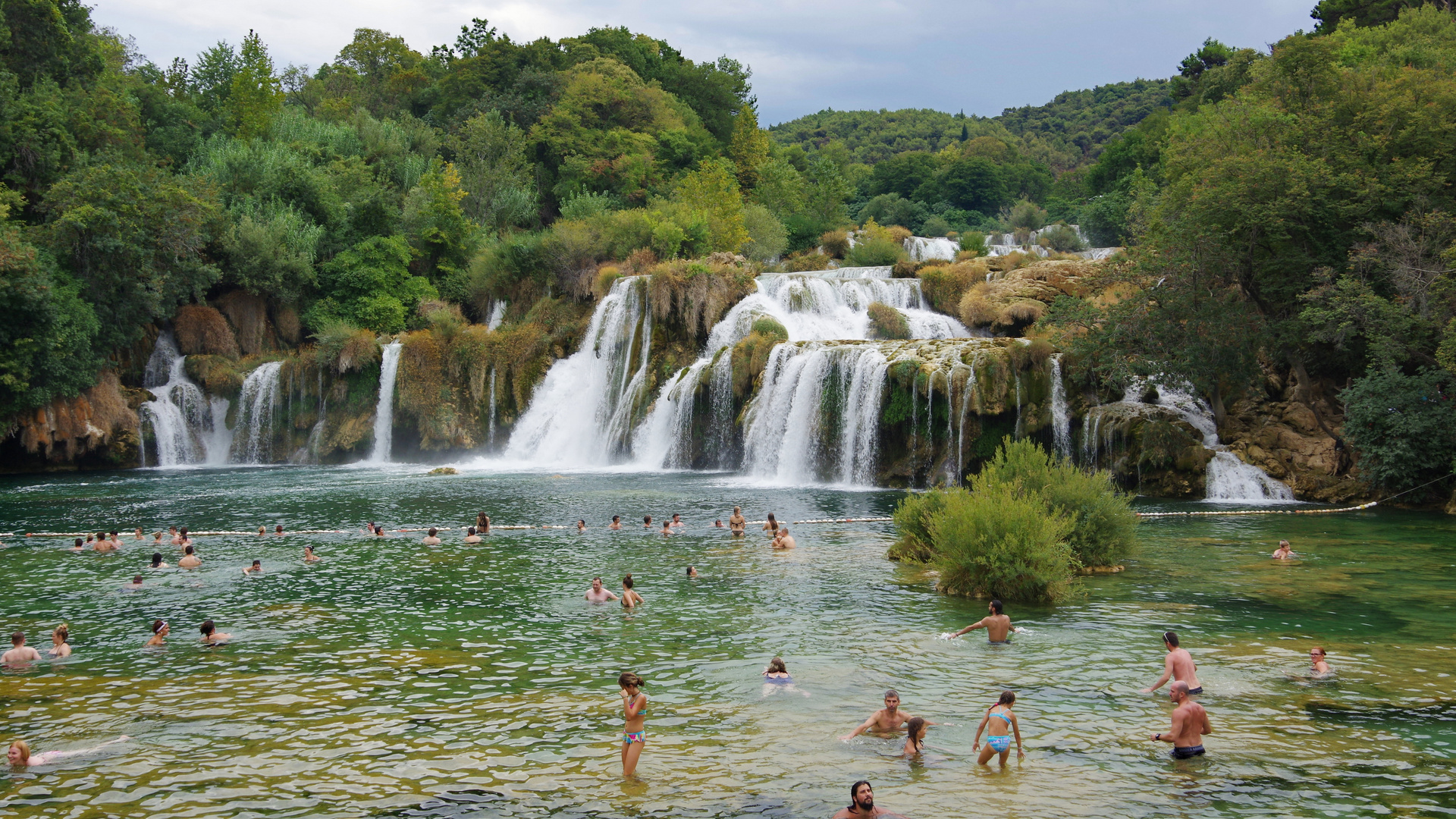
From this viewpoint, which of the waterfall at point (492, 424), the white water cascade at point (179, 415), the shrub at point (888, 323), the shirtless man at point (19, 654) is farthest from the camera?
the waterfall at point (492, 424)

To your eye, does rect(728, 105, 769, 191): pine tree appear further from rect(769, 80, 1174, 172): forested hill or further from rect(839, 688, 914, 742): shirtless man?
rect(839, 688, 914, 742): shirtless man

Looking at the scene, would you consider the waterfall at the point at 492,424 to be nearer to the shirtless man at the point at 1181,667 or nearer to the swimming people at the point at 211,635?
the swimming people at the point at 211,635

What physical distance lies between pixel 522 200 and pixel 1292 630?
49989mm

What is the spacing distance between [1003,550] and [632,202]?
47152 mm

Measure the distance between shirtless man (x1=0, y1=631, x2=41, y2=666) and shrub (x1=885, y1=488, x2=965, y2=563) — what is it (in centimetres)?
1322

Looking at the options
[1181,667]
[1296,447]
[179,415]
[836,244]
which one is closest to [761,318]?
[1296,447]

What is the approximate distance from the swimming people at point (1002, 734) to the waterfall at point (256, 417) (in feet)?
125

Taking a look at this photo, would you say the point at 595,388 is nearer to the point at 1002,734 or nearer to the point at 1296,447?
the point at 1296,447

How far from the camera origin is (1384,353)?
22.8m

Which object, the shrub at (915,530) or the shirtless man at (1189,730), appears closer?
the shirtless man at (1189,730)

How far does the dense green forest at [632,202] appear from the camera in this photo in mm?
24172

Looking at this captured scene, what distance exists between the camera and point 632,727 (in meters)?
8.45

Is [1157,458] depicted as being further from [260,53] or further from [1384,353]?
[260,53]

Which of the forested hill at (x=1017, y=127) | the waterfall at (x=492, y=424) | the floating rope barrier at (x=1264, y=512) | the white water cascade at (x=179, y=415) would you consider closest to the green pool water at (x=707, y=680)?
the floating rope barrier at (x=1264, y=512)
